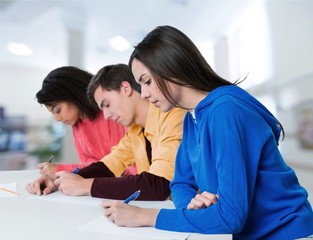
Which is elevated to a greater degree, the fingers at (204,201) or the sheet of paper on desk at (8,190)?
the fingers at (204,201)

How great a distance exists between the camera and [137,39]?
82.8 inches

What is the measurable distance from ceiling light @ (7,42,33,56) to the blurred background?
1 cm

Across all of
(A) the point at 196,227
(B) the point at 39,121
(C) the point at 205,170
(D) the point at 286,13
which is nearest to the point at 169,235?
(A) the point at 196,227

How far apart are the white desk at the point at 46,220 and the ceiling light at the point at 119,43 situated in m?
3.44

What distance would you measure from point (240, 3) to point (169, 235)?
3.08m

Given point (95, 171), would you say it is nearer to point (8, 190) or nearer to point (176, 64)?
point (8, 190)

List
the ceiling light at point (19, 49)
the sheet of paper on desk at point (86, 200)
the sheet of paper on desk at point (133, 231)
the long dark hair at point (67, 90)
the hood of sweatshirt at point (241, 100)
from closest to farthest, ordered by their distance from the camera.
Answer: the sheet of paper on desk at point (133, 231)
the hood of sweatshirt at point (241, 100)
the sheet of paper on desk at point (86, 200)
the long dark hair at point (67, 90)
the ceiling light at point (19, 49)

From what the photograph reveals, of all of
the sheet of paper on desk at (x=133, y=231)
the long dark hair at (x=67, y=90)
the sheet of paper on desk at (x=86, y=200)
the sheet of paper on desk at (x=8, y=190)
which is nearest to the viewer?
the sheet of paper on desk at (x=133, y=231)

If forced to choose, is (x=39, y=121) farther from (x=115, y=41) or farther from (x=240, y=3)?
(x=240, y=3)

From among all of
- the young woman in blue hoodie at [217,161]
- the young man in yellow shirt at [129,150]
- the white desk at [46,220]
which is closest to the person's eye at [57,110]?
the young man in yellow shirt at [129,150]

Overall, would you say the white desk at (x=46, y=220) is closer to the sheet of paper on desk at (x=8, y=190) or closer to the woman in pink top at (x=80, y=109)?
the sheet of paper on desk at (x=8, y=190)

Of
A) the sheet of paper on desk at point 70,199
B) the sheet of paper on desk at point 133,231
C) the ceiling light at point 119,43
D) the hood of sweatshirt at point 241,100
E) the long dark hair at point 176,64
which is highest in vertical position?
the ceiling light at point 119,43

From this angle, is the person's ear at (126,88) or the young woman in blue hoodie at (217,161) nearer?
the young woman in blue hoodie at (217,161)

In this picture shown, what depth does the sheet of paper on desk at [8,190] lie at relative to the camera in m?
0.96
